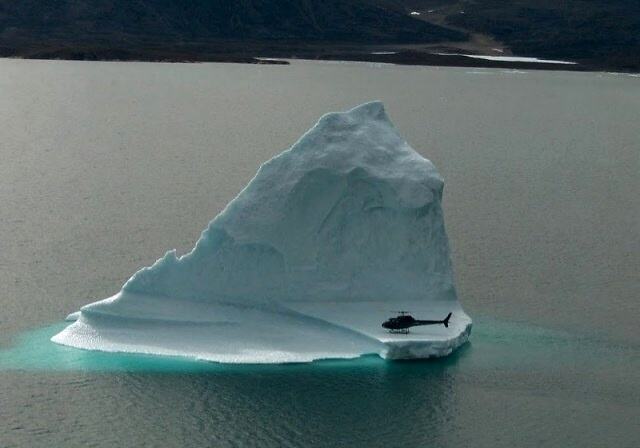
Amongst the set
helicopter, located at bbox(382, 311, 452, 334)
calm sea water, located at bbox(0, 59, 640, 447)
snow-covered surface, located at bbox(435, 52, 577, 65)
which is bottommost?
snow-covered surface, located at bbox(435, 52, 577, 65)

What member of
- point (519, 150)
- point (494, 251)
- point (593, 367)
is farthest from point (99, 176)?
point (593, 367)

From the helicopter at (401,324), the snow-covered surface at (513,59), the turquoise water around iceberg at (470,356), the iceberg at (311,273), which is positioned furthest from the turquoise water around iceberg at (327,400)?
the snow-covered surface at (513,59)

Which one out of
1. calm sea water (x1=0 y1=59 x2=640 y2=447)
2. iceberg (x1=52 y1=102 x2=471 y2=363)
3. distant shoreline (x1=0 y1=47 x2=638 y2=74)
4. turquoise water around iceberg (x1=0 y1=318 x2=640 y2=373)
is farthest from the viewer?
distant shoreline (x1=0 y1=47 x2=638 y2=74)

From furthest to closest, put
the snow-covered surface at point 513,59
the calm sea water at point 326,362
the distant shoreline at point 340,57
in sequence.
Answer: the snow-covered surface at point 513,59 → the distant shoreline at point 340,57 → the calm sea water at point 326,362

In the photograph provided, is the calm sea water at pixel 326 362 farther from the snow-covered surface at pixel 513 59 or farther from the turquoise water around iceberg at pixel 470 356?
the snow-covered surface at pixel 513 59

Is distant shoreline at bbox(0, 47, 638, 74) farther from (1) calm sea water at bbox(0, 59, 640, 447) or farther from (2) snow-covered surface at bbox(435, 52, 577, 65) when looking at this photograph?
(1) calm sea water at bbox(0, 59, 640, 447)

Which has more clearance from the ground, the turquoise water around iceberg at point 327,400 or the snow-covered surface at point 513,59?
the turquoise water around iceberg at point 327,400

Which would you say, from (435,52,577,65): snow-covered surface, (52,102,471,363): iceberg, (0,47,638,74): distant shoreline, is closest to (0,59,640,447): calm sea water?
Result: (52,102,471,363): iceberg
